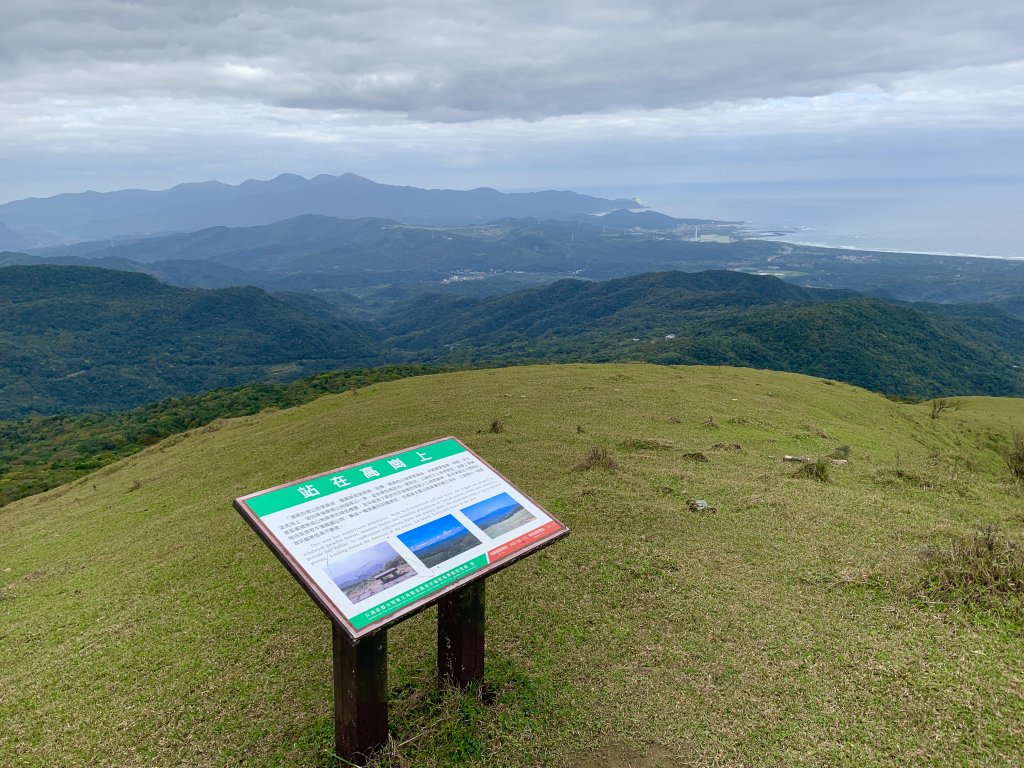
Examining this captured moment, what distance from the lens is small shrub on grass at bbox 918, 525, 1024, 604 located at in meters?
8.17

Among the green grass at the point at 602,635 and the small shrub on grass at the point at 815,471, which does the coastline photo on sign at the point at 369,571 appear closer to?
the green grass at the point at 602,635

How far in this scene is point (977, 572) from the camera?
8.42 meters

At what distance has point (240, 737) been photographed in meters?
6.60

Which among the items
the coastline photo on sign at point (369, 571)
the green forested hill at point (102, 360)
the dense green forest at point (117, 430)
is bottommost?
the green forested hill at point (102, 360)

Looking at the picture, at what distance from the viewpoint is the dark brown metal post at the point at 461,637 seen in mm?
6469

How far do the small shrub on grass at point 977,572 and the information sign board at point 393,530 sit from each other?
6546 mm

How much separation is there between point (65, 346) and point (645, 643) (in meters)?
212

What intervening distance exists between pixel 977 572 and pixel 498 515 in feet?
25.2

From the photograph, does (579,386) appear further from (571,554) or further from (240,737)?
(240,737)

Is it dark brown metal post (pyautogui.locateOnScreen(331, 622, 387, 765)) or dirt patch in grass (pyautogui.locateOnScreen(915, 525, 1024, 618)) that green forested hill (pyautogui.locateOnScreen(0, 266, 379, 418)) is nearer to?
dark brown metal post (pyautogui.locateOnScreen(331, 622, 387, 765))

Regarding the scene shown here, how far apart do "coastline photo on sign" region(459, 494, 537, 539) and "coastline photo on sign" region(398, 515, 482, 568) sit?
23 cm

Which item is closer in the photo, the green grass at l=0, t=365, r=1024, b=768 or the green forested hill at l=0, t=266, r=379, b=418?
the green grass at l=0, t=365, r=1024, b=768

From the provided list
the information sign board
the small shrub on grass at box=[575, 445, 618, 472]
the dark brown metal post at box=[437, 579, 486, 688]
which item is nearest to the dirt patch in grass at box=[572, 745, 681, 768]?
the dark brown metal post at box=[437, 579, 486, 688]

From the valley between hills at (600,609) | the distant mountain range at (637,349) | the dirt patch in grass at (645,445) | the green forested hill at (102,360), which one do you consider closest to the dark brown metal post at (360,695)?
the valley between hills at (600,609)
